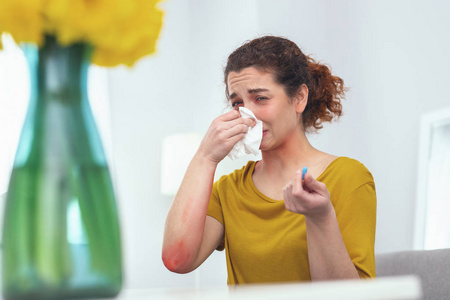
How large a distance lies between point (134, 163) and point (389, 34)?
1.78 metres

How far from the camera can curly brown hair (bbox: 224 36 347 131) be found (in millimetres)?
→ 1470

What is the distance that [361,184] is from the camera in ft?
4.39

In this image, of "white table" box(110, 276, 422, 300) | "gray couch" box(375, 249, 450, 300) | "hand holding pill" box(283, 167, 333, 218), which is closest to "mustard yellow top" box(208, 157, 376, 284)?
"gray couch" box(375, 249, 450, 300)

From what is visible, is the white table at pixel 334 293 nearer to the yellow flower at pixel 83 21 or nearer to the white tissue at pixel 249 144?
the yellow flower at pixel 83 21

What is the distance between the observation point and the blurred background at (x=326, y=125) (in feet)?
7.23

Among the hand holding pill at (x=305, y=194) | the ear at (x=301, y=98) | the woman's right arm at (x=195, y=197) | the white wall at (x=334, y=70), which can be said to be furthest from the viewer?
the white wall at (x=334, y=70)

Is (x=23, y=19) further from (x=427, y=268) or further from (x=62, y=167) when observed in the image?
(x=427, y=268)

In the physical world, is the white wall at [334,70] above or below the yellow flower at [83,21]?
above

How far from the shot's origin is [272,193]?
148 centimetres

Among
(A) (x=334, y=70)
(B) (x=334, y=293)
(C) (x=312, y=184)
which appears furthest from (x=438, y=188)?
(B) (x=334, y=293)

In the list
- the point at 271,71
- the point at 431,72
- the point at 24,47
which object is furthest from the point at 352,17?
the point at 24,47

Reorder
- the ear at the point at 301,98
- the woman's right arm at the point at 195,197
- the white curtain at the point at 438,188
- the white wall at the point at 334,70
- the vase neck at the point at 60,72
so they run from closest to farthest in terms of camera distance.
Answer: the vase neck at the point at 60,72 < the woman's right arm at the point at 195,197 < the ear at the point at 301,98 < the white curtain at the point at 438,188 < the white wall at the point at 334,70

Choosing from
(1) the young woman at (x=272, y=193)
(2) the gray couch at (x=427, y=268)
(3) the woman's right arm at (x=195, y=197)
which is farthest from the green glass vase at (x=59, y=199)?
(2) the gray couch at (x=427, y=268)

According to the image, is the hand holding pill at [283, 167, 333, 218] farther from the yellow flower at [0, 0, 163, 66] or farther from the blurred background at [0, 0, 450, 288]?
the blurred background at [0, 0, 450, 288]
